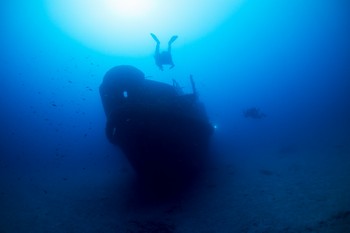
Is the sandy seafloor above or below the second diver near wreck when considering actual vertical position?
below

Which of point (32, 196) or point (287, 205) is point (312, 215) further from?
point (32, 196)

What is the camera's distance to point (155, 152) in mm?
9234

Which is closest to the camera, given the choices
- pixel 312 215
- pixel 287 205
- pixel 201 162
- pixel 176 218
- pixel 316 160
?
pixel 312 215

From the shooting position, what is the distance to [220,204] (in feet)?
24.3

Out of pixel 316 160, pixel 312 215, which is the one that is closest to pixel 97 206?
pixel 312 215

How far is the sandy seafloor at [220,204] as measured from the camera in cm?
588

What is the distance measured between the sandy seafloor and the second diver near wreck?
3.21 ft

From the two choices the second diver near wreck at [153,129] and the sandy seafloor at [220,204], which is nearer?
the sandy seafloor at [220,204]

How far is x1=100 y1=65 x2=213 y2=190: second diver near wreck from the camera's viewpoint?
9.03 metres

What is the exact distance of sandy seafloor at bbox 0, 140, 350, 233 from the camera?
5.88 meters

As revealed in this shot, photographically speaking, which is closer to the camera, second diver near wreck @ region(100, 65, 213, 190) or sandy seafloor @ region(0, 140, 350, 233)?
sandy seafloor @ region(0, 140, 350, 233)

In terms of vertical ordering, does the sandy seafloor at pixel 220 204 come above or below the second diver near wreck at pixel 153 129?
below

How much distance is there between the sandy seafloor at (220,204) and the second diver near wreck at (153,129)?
38.5 inches

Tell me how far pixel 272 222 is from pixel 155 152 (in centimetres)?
457
